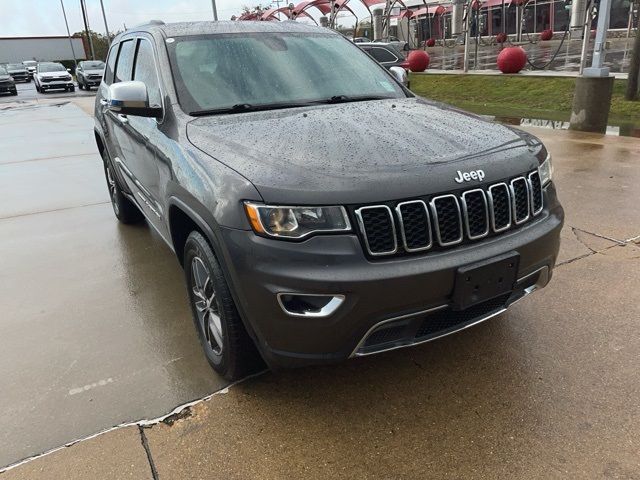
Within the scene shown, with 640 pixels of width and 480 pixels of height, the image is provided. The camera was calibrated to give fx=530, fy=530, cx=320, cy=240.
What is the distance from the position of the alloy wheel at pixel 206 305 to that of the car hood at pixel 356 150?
60 cm

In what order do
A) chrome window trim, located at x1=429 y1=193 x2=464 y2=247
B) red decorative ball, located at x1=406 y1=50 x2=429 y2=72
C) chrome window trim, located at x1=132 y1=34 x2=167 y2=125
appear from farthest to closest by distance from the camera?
red decorative ball, located at x1=406 y1=50 x2=429 y2=72 < chrome window trim, located at x1=132 y1=34 x2=167 y2=125 < chrome window trim, located at x1=429 y1=193 x2=464 y2=247

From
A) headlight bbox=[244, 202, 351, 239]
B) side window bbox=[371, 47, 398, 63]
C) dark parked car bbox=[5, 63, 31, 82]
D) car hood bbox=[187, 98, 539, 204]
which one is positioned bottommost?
dark parked car bbox=[5, 63, 31, 82]

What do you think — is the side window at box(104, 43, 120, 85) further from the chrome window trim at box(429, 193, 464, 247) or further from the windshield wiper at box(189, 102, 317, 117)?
the chrome window trim at box(429, 193, 464, 247)

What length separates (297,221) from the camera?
6.86ft

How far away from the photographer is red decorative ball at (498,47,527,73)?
50.5 feet

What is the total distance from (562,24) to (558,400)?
40.1 m

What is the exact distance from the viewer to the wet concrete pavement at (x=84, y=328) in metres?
2.58

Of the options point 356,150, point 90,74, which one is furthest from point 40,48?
point 356,150

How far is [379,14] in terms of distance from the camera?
1406 inches

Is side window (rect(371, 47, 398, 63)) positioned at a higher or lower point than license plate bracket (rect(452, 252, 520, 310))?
higher

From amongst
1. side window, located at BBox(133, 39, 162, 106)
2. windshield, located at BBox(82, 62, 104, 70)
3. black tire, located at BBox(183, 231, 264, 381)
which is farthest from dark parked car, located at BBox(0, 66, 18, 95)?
black tire, located at BBox(183, 231, 264, 381)

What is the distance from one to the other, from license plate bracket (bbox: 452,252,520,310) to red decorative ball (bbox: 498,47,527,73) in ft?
49.0

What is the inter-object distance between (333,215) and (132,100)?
156 centimetres

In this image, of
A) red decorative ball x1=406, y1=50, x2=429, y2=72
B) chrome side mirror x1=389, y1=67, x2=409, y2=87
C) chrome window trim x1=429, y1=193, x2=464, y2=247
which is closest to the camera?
chrome window trim x1=429, y1=193, x2=464, y2=247
